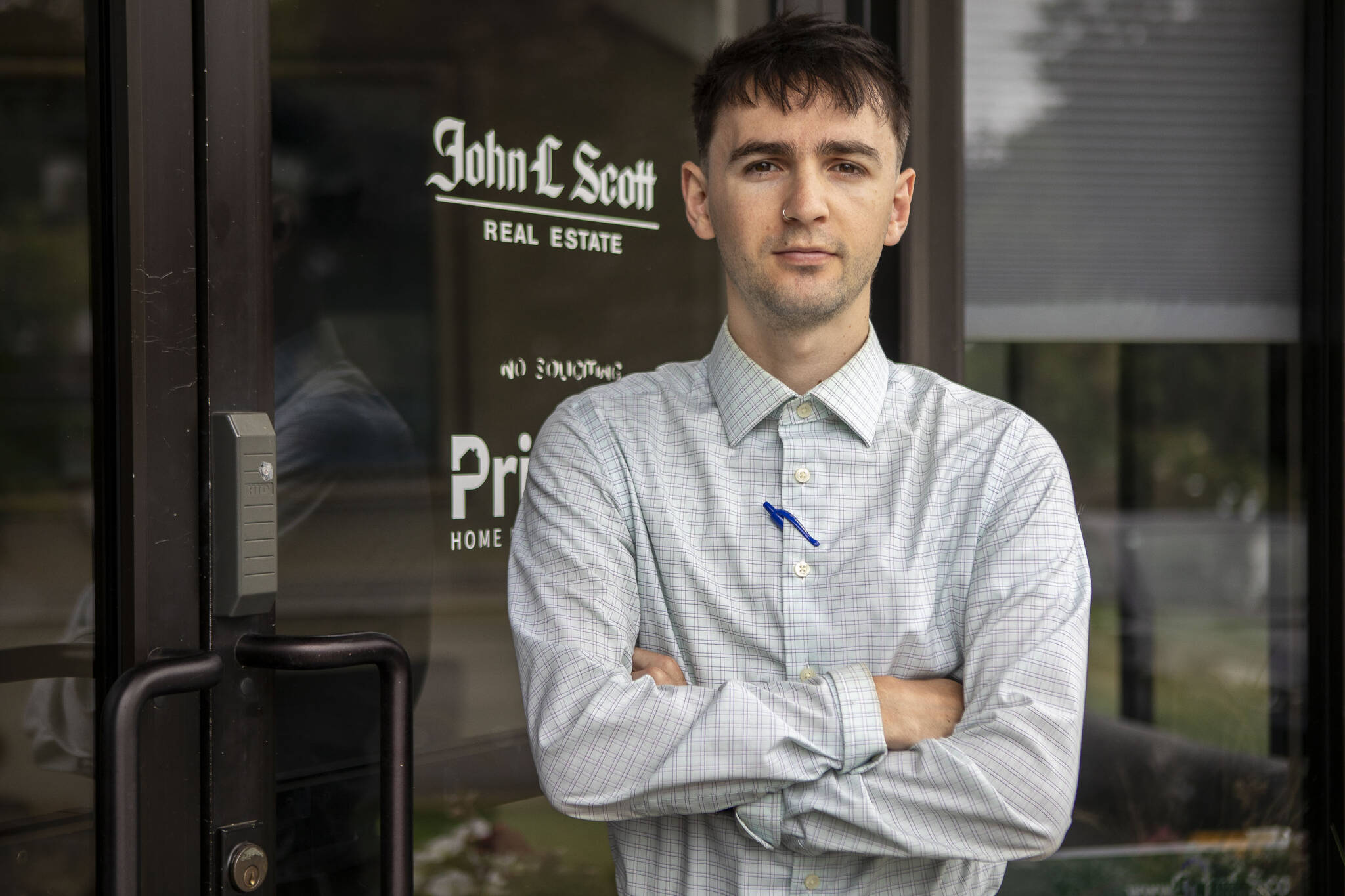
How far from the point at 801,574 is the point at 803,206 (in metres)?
0.49

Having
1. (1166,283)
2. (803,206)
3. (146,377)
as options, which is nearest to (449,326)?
(146,377)

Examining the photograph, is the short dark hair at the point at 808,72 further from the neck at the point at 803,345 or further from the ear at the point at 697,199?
the neck at the point at 803,345

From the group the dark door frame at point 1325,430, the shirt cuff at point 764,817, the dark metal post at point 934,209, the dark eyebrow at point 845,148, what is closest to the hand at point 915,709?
the shirt cuff at point 764,817

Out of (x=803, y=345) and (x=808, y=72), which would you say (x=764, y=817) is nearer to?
(x=803, y=345)

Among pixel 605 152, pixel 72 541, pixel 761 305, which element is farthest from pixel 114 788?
pixel 605 152

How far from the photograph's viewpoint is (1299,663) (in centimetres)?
282

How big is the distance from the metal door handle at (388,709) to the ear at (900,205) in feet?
3.02

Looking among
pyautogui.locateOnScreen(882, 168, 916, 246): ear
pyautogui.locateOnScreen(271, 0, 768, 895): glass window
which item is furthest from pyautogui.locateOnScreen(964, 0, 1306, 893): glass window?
pyautogui.locateOnScreen(882, 168, 916, 246): ear

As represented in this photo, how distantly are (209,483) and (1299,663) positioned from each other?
2.51 meters

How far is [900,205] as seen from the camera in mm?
1780

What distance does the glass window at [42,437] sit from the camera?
4.84 feet

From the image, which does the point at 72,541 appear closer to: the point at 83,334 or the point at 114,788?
the point at 83,334

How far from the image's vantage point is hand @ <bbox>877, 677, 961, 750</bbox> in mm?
1426

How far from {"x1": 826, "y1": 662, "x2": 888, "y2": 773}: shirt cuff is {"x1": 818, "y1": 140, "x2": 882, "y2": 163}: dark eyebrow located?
2.32 feet
